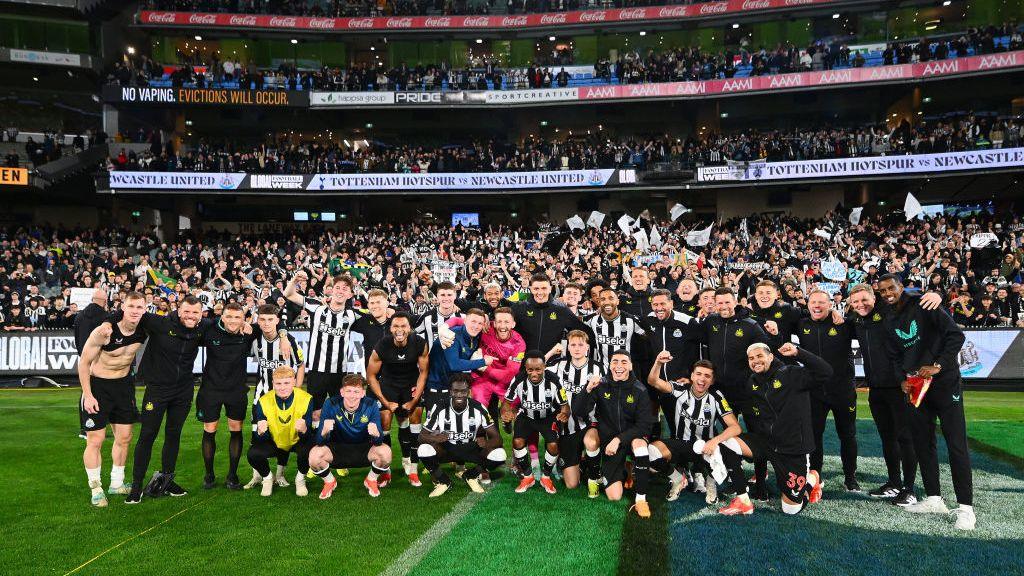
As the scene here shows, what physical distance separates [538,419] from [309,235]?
84.2ft

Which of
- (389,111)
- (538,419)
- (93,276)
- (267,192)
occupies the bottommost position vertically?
(538,419)

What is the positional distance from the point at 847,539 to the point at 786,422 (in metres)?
1.24

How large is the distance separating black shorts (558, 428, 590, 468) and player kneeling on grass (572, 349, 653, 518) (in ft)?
0.44

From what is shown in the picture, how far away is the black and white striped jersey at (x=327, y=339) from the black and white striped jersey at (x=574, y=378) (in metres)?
2.64

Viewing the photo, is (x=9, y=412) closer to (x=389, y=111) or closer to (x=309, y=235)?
(x=309, y=235)

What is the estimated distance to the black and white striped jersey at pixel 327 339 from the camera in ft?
27.0

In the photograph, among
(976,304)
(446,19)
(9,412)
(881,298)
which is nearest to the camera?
(881,298)

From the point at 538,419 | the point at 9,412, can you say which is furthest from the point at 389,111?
the point at 538,419

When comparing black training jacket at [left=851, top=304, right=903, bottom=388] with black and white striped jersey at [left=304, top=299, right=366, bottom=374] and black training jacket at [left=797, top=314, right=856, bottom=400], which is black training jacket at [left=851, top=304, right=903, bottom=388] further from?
black and white striped jersey at [left=304, top=299, right=366, bottom=374]

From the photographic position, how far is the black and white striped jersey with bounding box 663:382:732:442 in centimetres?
708

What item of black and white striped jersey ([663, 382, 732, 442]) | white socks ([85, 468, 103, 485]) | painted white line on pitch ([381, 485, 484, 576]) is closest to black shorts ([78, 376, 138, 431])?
white socks ([85, 468, 103, 485])

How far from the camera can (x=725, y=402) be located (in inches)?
281

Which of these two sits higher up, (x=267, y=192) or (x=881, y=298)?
(x=267, y=192)

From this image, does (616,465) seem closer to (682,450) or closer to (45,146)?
(682,450)
